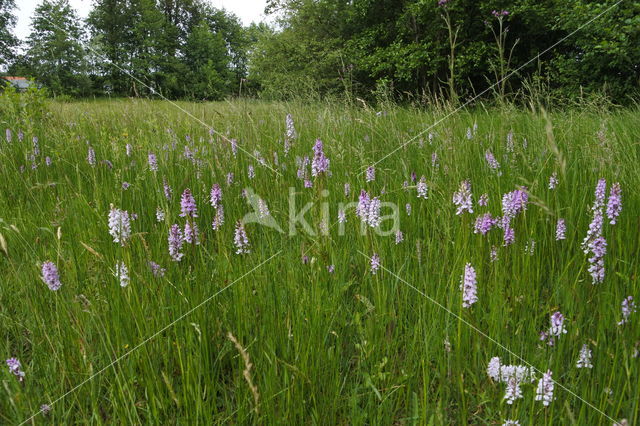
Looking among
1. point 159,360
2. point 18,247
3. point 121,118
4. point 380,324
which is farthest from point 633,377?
point 121,118

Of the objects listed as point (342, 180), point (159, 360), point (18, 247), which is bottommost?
point (159, 360)

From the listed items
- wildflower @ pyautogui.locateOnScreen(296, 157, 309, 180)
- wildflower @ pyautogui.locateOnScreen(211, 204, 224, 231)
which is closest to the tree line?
wildflower @ pyautogui.locateOnScreen(296, 157, 309, 180)

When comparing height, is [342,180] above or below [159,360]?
above

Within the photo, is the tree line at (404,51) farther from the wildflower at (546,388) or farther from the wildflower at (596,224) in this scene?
the wildflower at (546,388)

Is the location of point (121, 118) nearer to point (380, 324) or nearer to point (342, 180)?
point (342, 180)

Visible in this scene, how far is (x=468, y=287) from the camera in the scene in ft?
4.19

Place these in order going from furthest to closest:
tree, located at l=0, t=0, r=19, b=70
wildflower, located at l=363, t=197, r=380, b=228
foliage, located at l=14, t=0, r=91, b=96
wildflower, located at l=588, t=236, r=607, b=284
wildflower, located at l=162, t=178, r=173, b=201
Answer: tree, located at l=0, t=0, r=19, b=70, foliage, located at l=14, t=0, r=91, b=96, wildflower, located at l=162, t=178, r=173, b=201, wildflower, located at l=363, t=197, r=380, b=228, wildflower, located at l=588, t=236, r=607, b=284

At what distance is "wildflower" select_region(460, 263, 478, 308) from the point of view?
1.23 metres

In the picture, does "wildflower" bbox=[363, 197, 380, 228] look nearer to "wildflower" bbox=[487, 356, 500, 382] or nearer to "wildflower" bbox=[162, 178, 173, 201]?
"wildflower" bbox=[487, 356, 500, 382]

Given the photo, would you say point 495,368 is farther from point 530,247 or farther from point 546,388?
point 530,247

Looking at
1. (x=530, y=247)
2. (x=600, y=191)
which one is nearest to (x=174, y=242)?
(x=530, y=247)

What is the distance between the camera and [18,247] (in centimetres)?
220

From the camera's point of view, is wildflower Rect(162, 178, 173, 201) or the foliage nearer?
wildflower Rect(162, 178, 173, 201)

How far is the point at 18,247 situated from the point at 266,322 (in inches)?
66.7
